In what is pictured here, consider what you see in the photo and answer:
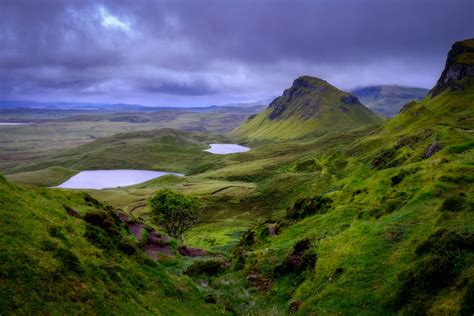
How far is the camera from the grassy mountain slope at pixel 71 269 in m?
21.7

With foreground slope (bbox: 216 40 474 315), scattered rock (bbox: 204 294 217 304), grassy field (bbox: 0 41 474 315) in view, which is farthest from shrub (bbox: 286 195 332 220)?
scattered rock (bbox: 204 294 217 304)

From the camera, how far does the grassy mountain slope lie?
71.2 ft

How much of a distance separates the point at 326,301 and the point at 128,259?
17758 mm

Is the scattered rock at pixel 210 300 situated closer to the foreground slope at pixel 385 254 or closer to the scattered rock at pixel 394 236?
the foreground slope at pixel 385 254

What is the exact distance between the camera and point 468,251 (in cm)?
2483

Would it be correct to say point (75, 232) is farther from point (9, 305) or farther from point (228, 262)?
point (228, 262)

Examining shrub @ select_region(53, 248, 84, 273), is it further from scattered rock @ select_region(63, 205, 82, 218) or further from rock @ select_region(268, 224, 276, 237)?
rock @ select_region(268, 224, 276, 237)

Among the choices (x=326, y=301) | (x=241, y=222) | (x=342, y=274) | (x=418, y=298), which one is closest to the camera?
(x=418, y=298)

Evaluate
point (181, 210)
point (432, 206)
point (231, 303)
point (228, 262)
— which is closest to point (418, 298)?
point (432, 206)

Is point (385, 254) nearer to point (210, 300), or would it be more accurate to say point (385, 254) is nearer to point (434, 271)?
point (434, 271)

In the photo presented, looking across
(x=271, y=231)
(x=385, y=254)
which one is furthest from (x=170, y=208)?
(x=385, y=254)

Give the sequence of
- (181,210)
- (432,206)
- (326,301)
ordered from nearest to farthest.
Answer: (326,301) → (432,206) → (181,210)

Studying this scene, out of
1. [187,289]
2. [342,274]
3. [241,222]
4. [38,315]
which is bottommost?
[241,222]

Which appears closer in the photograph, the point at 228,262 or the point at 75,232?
the point at 75,232
